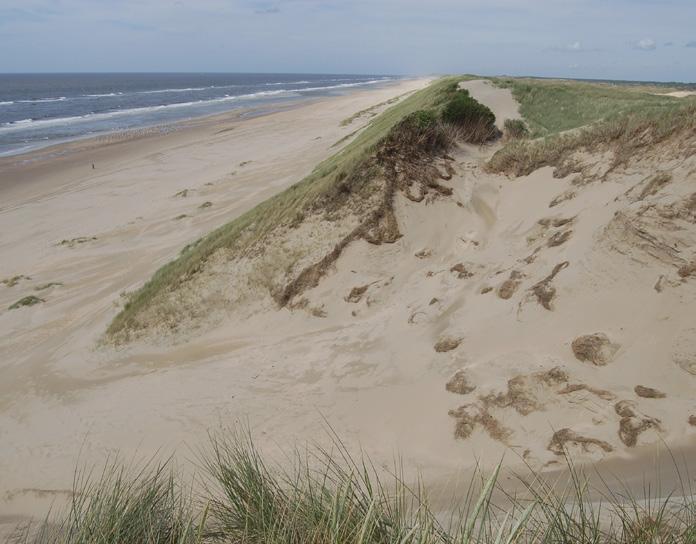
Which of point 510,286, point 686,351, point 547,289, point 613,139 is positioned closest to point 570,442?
point 686,351

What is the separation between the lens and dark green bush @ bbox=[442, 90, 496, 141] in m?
13.5

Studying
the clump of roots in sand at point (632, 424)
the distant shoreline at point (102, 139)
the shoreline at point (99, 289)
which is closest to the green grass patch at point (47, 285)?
the shoreline at point (99, 289)

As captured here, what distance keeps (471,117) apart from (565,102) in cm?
508

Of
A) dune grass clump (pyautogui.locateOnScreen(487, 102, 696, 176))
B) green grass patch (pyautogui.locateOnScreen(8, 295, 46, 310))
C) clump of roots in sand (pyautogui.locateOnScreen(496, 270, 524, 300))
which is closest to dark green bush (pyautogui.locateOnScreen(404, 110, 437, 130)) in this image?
dune grass clump (pyautogui.locateOnScreen(487, 102, 696, 176))

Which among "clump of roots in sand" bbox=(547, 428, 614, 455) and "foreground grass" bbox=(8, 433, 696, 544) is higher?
"foreground grass" bbox=(8, 433, 696, 544)

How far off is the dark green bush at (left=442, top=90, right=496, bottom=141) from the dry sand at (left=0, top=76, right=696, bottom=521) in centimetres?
100

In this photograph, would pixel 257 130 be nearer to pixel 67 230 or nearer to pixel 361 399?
pixel 67 230

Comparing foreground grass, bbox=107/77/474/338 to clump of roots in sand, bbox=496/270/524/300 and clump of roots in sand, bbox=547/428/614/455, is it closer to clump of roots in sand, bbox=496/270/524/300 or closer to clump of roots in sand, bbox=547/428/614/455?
clump of roots in sand, bbox=496/270/524/300

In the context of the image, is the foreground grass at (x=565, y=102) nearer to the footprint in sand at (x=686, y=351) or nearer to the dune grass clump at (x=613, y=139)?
the dune grass clump at (x=613, y=139)

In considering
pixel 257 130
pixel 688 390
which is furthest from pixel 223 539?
pixel 257 130

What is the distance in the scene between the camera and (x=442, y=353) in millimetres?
7066

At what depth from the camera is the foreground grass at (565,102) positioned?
14.2 metres

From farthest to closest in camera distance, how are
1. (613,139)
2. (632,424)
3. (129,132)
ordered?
(129,132) → (613,139) → (632,424)

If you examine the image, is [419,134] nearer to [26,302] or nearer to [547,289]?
[547,289]
